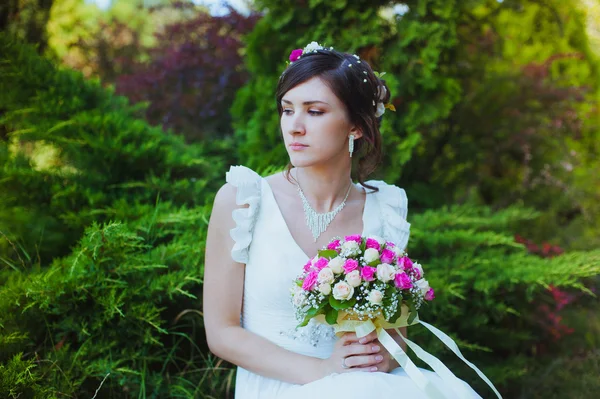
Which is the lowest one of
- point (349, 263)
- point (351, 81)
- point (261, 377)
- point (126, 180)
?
point (261, 377)

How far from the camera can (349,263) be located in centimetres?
192

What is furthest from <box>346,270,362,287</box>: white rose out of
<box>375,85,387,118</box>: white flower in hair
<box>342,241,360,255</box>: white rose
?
<box>375,85,387,118</box>: white flower in hair

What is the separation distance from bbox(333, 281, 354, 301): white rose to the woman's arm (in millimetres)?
396

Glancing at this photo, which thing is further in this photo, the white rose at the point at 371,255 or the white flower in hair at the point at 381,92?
the white flower in hair at the point at 381,92

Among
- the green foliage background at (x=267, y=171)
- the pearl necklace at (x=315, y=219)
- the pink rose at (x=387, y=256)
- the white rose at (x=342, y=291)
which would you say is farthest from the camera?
the green foliage background at (x=267, y=171)

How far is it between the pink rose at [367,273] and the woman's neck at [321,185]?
610 mm

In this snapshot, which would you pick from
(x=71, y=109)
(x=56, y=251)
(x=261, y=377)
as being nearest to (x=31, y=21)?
(x=71, y=109)

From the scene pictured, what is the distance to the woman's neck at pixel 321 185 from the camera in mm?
2479

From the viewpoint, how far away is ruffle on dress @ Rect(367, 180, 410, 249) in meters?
2.51

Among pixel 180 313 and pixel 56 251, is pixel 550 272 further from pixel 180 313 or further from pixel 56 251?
pixel 56 251

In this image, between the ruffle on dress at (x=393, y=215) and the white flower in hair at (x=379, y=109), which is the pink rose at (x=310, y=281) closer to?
the ruffle on dress at (x=393, y=215)

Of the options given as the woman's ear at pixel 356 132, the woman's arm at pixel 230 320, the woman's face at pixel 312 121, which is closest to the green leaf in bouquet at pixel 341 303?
the woman's arm at pixel 230 320

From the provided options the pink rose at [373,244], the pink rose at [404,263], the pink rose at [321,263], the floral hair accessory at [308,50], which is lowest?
the pink rose at [321,263]

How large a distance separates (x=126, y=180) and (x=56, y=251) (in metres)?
0.62
